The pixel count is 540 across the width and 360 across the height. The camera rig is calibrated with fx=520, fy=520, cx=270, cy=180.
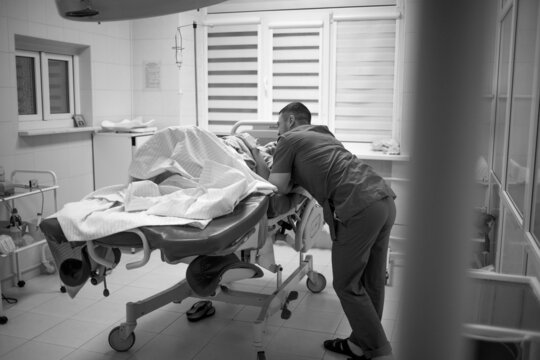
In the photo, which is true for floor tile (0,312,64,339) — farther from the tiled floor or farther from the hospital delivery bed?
the hospital delivery bed

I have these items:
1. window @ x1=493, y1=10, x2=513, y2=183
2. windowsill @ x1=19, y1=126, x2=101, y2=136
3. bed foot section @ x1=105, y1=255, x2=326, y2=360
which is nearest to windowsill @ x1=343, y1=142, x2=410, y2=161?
window @ x1=493, y1=10, x2=513, y2=183

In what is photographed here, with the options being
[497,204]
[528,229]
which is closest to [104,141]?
[497,204]

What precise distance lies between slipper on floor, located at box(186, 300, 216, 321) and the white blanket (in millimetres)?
1053

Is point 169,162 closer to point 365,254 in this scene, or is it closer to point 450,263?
point 365,254

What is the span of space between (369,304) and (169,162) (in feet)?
4.69

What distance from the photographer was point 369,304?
294 centimetres

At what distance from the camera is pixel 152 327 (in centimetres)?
351

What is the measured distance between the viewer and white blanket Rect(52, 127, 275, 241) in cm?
250

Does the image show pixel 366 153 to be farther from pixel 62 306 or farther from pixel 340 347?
pixel 62 306

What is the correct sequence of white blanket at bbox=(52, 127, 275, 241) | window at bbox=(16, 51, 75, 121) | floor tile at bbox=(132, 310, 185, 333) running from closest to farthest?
white blanket at bbox=(52, 127, 275, 241)
floor tile at bbox=(132, 310, 185, 333)
window at bbox=(16, 51, 75, 121)

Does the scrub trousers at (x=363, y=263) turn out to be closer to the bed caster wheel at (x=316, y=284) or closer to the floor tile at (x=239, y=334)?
the floor tile at (x=239, y=334)

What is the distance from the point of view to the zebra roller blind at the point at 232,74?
569cm

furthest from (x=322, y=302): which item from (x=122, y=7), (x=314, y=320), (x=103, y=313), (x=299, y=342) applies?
(x=122, y=7)

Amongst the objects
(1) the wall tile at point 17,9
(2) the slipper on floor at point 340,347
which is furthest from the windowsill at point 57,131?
(2) the slipper on floor at point 340,347
